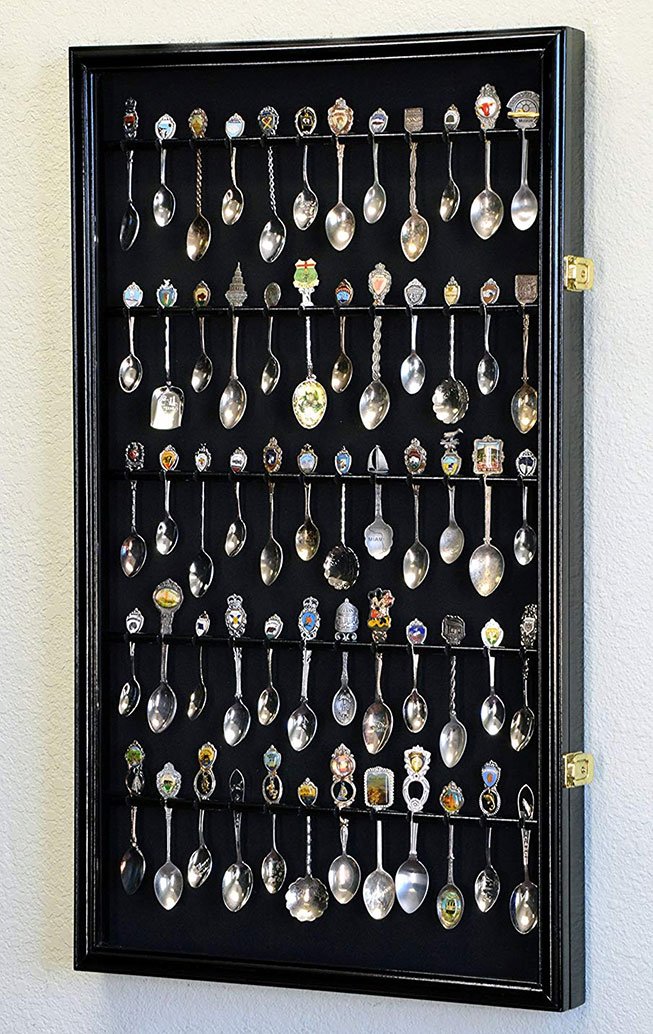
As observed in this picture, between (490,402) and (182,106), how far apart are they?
1.72ft

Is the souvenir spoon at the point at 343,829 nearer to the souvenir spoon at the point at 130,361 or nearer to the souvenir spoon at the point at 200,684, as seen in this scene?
the souvenir spoon at the point at 200,684

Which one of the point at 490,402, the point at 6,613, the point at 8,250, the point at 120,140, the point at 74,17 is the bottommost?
the point at 6,613

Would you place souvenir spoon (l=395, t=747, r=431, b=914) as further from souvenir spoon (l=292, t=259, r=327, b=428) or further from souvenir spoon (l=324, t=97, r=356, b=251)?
souvenir spoon (l=324, t=97, r=356, b=251)

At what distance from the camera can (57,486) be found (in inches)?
74.0

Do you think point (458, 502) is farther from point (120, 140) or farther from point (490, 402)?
point (120, 140)

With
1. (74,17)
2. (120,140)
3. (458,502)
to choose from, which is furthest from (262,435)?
(74,17)

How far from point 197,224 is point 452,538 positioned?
0.49 m

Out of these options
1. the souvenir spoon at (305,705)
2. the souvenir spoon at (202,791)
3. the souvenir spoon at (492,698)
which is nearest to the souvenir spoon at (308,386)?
the souvenir spoon at (305,705)

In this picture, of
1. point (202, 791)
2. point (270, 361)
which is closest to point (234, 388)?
point (270, 361)

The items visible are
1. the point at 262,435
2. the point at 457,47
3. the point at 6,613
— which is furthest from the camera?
the point at 6,613

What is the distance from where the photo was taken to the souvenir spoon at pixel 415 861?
1735mm

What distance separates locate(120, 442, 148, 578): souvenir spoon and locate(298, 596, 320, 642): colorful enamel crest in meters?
0.22

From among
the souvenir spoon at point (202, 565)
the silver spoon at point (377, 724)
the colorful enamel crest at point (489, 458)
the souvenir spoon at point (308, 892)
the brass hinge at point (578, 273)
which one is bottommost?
the souvenir spoon at point (308, 892)

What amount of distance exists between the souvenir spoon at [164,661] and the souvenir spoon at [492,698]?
0.38m
